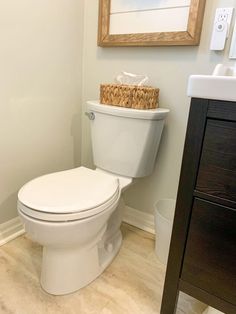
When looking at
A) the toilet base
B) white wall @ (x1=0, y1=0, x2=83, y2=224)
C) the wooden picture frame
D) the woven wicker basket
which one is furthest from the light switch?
the toilet base

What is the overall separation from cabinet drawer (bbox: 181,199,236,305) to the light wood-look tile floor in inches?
12.4

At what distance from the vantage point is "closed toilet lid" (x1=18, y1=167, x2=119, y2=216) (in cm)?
84

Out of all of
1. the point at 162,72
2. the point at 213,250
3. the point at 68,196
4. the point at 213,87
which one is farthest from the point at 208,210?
the point at 162,72

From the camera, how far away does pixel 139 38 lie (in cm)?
119

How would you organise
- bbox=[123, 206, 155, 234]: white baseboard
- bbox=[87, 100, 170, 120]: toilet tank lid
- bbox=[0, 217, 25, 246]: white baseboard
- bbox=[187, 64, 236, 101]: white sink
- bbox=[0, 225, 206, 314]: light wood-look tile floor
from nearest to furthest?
bbox=[187, 64, 236, 101]: white sink < bbox=[0, 225, 206, 314]: light wood-look tile floor < bbox=[87, 100, 170, 120]: toilet tank lid < bbox=[0, 217, 25, 246]: white baseboard < bbox=[123, 206, 155, 234]: white baseboard

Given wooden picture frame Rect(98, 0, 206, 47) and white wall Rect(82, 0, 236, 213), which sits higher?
wooden picture frame Rect(98, 0, 206, 47)

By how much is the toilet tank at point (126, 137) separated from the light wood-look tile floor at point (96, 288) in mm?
450

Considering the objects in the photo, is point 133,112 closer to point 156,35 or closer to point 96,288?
point 156,35

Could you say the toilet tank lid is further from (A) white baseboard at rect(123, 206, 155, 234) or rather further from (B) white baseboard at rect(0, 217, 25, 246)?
(B) white baseboard at rect(0, 217, 25, 246)

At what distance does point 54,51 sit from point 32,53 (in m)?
0.14

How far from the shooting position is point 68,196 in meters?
0.91

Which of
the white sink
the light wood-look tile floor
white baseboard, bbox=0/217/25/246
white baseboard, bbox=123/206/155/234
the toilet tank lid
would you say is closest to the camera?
the white sink

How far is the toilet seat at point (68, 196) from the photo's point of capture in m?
0.83

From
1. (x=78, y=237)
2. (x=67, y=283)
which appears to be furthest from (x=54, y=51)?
(x=67, y=283)
